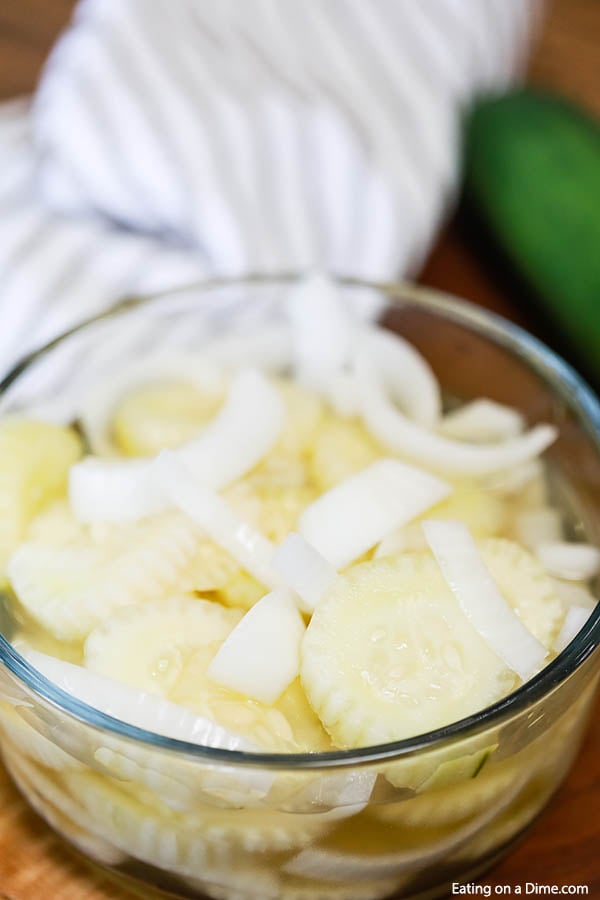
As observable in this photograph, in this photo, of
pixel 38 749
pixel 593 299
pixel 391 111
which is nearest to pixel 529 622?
pixel 38 749

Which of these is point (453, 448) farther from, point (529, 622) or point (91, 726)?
point (91, 726)

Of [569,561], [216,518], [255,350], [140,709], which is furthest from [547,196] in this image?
[140,709]

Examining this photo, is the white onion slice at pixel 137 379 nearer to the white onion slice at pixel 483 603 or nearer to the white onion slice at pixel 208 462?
the white onion slice at pixel 208 462

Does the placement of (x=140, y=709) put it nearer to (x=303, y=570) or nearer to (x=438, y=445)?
(x=303, y=570)

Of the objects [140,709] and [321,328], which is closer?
[140,709]

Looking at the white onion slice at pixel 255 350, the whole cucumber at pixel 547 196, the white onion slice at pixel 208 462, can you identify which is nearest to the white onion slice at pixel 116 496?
the white onion slice at pixel 208 462

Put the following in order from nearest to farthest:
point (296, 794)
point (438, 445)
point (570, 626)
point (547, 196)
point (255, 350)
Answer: point (296, 794)
point (570, 626)
point (438, 445)
point (255, 350)
point (547, 196)

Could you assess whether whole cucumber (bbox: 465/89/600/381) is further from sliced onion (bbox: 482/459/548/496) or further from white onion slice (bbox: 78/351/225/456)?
white onion slice (bbox: 78/351/225/456)
